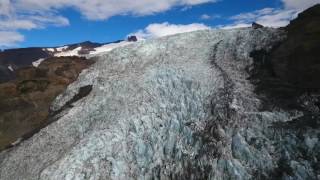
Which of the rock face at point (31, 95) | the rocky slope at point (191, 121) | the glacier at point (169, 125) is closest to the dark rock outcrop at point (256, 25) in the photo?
the glacier at point (169, 125)

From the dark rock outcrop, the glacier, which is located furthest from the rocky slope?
the dark rock outcrop

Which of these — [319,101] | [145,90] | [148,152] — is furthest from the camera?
[145,90]

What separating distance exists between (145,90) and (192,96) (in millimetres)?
5192

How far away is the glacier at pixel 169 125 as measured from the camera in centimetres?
3309

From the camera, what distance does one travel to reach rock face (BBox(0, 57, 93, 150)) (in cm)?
4984

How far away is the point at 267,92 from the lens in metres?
37.4

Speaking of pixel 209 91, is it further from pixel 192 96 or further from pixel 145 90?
pixel 145 90

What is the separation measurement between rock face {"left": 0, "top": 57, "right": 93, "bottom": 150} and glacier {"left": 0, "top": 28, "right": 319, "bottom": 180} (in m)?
5.12

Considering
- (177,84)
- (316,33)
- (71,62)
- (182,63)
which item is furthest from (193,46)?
(71,62)

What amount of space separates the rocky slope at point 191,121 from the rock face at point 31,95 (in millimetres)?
5398

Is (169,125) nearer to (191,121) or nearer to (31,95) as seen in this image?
(191,121)

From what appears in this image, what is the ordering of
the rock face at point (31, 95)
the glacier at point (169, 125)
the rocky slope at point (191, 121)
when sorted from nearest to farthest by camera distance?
the rocky slope at point (191, 121) → the glacier at point (169, 125) → the rock face at point (31, 95)

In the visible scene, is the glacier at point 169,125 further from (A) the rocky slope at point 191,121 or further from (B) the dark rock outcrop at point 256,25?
(B) the dark rock outcrop at point 256,25

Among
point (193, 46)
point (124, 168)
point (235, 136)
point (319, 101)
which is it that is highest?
point (193, 46)
